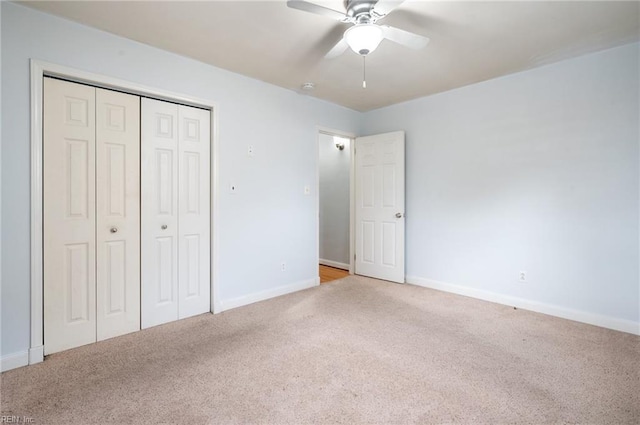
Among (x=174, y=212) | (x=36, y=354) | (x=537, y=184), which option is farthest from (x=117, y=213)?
(x=537, y=184)

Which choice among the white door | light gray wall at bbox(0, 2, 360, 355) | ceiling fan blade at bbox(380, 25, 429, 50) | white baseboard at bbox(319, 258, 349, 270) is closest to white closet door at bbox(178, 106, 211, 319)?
light gray wall at bbox(0, 2, 360, 355)

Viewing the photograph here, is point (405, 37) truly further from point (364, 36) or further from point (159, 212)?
point (159, 212)

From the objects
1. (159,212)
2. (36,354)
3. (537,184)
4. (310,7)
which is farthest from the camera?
(537,184)

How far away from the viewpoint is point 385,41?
2.66 meters

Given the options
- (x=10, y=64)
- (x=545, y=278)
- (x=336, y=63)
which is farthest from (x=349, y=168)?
(x=10, y=64)

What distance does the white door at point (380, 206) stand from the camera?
4.34m

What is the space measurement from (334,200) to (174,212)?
3.07 meters

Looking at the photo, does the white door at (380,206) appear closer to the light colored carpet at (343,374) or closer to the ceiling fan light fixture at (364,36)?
the light colored carpet at (343,374)

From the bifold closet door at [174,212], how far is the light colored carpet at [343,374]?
256 mm

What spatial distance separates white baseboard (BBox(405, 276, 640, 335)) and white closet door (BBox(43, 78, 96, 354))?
365cm

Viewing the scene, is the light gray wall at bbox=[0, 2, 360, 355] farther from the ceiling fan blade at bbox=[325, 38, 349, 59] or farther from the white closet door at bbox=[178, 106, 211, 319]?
the ceiling fan blade at bbox=[325, 38, 349, 59]

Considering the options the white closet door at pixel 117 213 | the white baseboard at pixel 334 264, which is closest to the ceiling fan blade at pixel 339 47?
the white closet door at pixel 117 213

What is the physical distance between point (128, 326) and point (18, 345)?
70cm

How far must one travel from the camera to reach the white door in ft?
14.3
